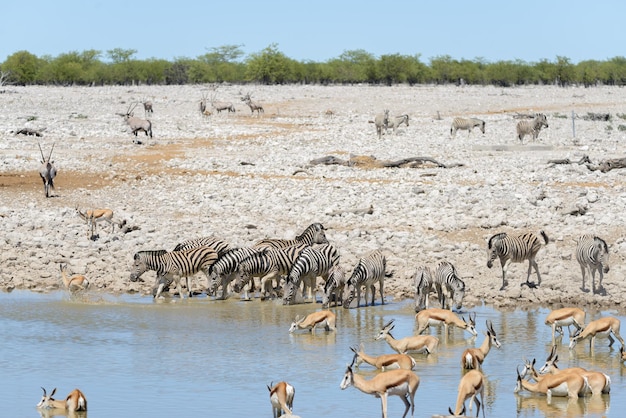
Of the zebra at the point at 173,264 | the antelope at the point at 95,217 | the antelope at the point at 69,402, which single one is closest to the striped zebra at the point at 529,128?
the antelope at the point at 95,217

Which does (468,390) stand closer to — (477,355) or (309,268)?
(477,355)

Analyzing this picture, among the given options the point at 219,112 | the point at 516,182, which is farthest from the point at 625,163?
the point at 219,112

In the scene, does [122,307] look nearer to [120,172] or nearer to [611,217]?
[611,217]

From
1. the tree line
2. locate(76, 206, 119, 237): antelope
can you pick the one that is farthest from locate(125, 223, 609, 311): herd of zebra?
the tree line

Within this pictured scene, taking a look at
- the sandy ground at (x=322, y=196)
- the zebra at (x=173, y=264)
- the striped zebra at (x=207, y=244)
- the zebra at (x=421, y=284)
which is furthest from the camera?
the sandy ground at (x=322, y=196)

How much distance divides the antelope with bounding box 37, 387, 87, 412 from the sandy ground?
18.6 feet

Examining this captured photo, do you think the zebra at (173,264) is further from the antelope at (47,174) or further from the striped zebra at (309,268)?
the antelope at (47,174)

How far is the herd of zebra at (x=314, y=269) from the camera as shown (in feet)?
45.0

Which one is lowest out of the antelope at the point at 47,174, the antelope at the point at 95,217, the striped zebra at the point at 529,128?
the antelope at the point at 95,217

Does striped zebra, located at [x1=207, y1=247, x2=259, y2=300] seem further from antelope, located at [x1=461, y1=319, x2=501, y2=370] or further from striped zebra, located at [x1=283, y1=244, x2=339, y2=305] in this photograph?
antelope, located at [x1=461, y1=319, x2=501, y2=370]

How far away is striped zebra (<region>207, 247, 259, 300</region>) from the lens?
47.4 feet

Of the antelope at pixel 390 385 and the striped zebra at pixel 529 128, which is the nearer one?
the antelope at pixel 390 385

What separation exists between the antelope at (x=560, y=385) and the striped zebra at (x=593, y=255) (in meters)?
4.33

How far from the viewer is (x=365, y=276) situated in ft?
45.1
